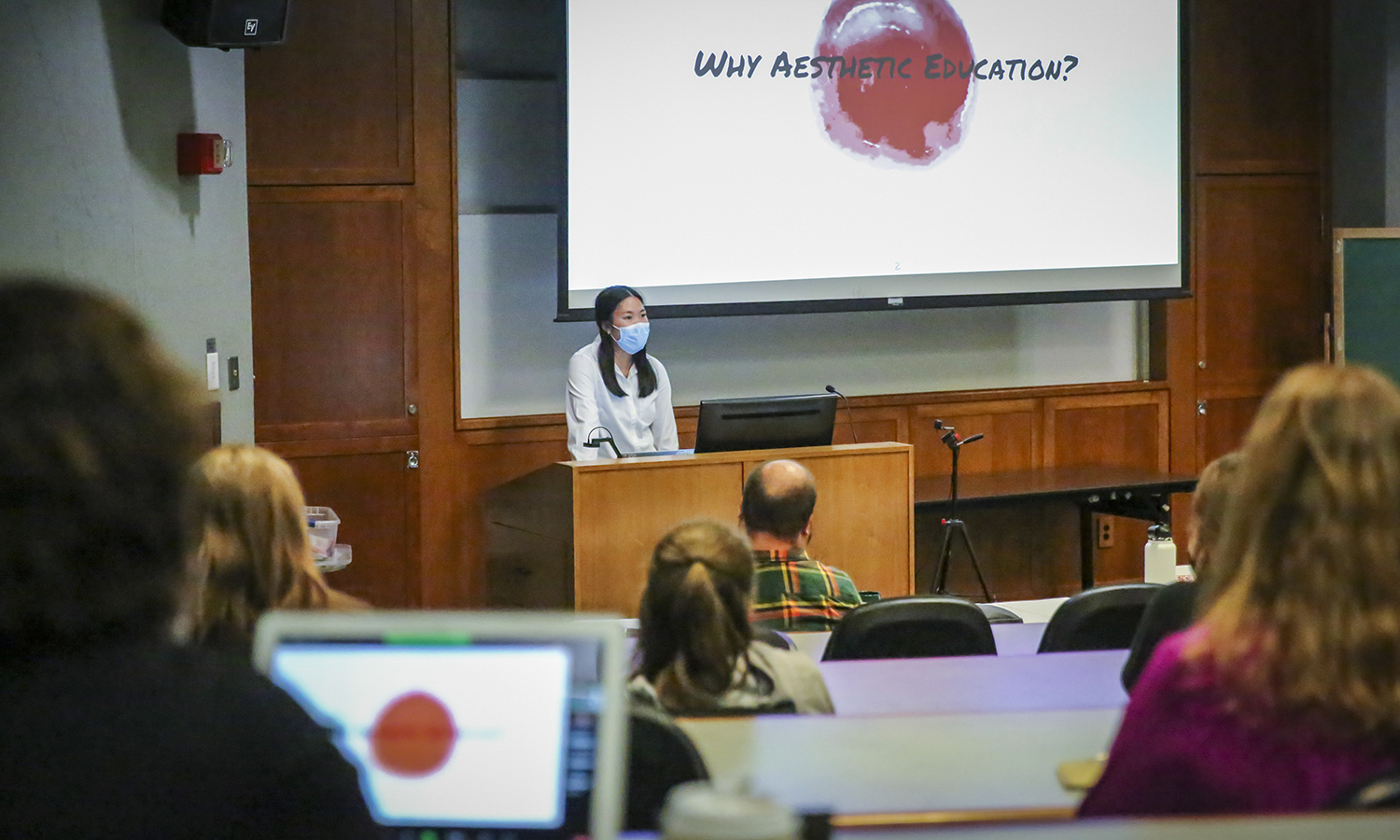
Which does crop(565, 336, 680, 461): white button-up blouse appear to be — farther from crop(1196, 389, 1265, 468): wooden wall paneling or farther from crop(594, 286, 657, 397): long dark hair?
crop(1196, 389, 1265, 468): wooden wall paneling

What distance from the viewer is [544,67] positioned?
6.33m

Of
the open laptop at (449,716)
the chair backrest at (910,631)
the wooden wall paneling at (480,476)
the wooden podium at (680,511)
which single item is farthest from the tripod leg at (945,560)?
the open laptop at (449,716)

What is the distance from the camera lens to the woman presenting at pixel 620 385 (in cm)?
560

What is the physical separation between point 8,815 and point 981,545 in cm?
642

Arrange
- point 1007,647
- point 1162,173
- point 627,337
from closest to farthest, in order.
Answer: point 1007,647 → point 627,337 → point 1162,173

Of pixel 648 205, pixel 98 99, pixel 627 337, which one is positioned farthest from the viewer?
pixel 648 205

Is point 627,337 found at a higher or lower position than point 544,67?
lower

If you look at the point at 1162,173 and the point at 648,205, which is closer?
the point at 648,205

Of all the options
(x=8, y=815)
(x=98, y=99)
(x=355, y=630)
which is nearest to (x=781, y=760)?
(x=355, y=630)

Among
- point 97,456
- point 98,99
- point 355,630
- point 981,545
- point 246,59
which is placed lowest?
point 981,545

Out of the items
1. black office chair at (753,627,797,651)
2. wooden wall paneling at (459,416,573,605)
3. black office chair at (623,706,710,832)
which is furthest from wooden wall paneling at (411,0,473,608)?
black office chair at (623,706,710,832)

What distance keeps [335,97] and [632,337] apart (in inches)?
60.9

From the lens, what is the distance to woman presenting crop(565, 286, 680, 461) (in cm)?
560

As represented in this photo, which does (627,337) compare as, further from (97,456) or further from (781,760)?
(97,456)
